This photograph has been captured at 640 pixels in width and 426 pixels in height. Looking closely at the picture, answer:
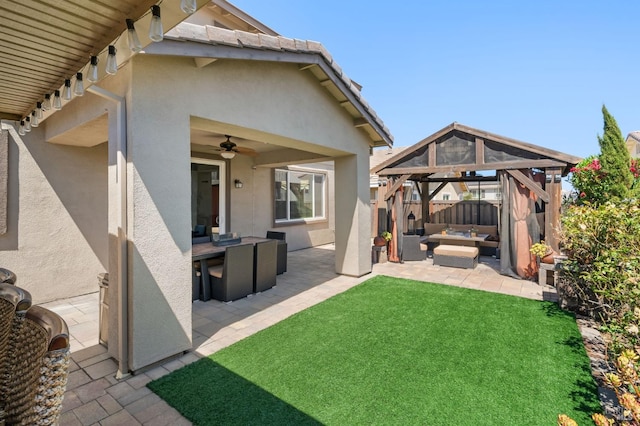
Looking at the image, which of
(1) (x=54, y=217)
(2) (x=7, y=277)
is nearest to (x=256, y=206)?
(1) (x=54, y=217)

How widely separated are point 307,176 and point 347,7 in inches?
263

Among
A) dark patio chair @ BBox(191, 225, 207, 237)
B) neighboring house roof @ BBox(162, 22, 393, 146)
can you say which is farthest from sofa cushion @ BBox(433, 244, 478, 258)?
dark patio chair @ BBox(191, 225, 207, 237)

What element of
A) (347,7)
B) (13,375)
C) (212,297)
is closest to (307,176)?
(347,7)

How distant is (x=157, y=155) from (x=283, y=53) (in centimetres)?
301

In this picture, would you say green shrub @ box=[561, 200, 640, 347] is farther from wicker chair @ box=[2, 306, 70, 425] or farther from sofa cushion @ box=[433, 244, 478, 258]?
wicker chair @ box=[2, 306, 70, 425]

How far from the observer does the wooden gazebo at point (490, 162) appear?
859 centimetres

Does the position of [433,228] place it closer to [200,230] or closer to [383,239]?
[383,239]

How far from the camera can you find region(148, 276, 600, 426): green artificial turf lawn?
126 inches

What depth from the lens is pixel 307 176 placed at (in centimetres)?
1414

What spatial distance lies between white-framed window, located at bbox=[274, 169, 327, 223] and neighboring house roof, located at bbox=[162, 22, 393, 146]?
4.69 m

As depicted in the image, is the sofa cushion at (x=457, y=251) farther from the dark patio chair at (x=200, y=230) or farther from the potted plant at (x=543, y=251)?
the dark patio chair at (x=200, y=230)

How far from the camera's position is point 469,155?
32.6 feet

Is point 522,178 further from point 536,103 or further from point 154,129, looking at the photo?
point 536,103

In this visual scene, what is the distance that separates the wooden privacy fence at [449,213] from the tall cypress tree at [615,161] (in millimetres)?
3662
